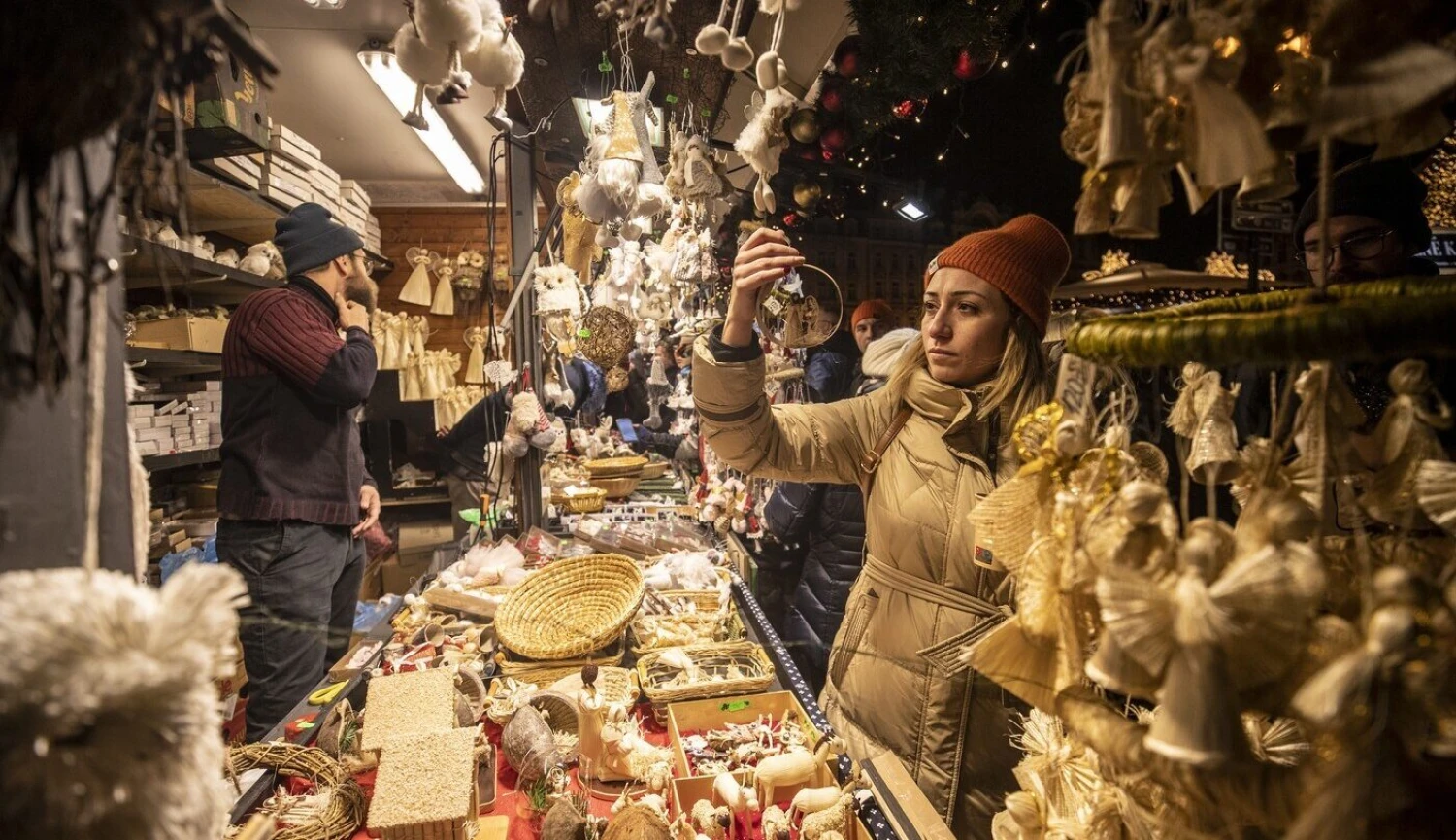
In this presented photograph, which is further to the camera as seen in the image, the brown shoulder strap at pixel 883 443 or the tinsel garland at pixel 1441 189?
the tinsel garland at pixel 1441 189

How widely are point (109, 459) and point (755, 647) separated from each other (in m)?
1.60

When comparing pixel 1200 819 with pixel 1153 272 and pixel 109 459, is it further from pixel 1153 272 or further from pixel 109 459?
pixel 1153 272

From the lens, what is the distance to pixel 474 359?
610cm

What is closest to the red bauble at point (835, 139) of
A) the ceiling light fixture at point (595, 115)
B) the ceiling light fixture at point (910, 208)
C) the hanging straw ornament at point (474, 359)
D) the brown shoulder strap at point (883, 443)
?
the ceiling light fixture at point (595, 115)

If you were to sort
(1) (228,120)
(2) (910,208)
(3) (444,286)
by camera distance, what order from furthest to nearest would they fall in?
1. (3) (444,286)
2. (2) (910,208)
3. (1) (228,120)

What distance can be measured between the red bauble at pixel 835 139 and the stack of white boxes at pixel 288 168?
2.46 m

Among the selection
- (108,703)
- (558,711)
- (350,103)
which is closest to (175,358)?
(350,103)

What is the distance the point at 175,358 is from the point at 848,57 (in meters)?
2.84

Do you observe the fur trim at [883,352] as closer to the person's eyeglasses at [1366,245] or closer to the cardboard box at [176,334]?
the person's eyeglasses at [1366,245]

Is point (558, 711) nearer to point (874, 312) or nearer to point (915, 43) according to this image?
point (915, 43)

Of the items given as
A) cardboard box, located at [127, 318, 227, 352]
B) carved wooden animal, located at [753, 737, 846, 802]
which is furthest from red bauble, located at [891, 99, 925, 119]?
cardboard box, located at [127, 318, 227, 352]

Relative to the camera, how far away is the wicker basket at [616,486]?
14.2ft

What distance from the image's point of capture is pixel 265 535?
220 cm

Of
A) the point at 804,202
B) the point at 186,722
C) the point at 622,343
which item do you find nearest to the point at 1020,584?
the point at 186,722
